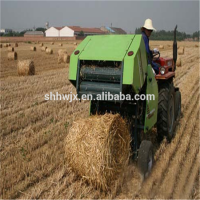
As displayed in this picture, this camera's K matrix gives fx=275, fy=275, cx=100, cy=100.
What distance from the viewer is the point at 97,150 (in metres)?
3.19

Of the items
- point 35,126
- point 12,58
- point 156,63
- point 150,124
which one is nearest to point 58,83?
point 35,126

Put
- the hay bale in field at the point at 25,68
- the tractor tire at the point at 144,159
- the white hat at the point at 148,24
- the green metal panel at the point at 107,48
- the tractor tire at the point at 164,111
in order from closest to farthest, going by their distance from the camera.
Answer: the green metal panel at the point at 107,48 < the tractor tire at the point at 144,159 < the white hat at the point at 148,24 < the tractor tire at the point at 164,111 < the hay bale in field at the point at 25,68

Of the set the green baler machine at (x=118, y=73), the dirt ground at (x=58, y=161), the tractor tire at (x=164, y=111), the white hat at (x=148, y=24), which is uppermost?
the white hat at (x=148, y=24)

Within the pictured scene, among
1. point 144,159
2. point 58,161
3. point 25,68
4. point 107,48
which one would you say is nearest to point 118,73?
point 107,48

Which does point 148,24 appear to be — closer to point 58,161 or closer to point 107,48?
point 107,48

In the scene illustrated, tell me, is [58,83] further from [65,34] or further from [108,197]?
[65,34]

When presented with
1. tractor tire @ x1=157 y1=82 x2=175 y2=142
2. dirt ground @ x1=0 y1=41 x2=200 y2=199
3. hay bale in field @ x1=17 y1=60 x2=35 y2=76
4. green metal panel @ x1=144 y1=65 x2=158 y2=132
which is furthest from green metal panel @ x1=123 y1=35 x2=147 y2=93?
hay bale in field @ x1=17 y1=60 x2=35 y2=76

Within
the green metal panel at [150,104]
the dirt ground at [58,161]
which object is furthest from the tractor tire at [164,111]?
the green metal panel at [150,104]

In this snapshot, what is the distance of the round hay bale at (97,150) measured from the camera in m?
3.21

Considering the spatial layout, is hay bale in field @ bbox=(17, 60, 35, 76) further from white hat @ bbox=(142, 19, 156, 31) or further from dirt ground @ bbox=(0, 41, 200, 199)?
white hat @ bbox=(142, 19, 156, 31)

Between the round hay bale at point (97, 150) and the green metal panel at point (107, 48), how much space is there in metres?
0.74

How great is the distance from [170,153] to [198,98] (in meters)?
4.13

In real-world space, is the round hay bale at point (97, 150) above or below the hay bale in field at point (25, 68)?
below

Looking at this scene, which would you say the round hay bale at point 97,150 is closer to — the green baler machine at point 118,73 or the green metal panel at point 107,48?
the green baler machine at point 118,73
